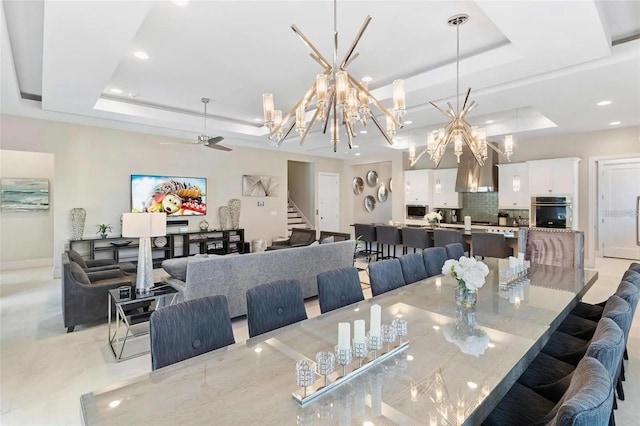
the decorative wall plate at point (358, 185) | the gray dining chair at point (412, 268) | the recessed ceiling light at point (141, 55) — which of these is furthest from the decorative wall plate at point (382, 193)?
the recessed ceiling light at point (141, 55)

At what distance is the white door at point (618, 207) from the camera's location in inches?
268

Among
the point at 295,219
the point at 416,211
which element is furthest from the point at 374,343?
the point at 295,219

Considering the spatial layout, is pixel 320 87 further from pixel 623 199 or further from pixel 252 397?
pixel 623 199

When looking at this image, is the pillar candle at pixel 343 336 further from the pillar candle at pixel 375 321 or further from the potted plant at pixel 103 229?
the potted plant at pixel 103 229

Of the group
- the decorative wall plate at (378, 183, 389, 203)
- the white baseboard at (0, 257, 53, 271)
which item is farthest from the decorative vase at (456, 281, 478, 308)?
the white baseboard at (0, 257, 53, 271)

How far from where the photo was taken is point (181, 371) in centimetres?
134

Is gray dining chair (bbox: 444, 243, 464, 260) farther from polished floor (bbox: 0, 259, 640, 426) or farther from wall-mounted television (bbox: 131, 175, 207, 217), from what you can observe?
wall-mounted television (bbox: 131, 175, 207, 217)

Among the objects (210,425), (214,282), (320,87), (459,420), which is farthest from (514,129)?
(210,425)

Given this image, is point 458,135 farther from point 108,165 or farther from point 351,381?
point 108,165

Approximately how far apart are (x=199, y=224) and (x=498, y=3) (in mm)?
6886

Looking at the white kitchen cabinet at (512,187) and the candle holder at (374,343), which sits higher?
the white kitchen cabinet at (512,187)

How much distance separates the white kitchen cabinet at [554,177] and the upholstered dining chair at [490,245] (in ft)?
7.99

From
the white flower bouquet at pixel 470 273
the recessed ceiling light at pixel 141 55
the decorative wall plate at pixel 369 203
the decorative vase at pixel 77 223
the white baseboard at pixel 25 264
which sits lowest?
the white baseboard at pixel 25 264

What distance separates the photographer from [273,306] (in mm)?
2023
